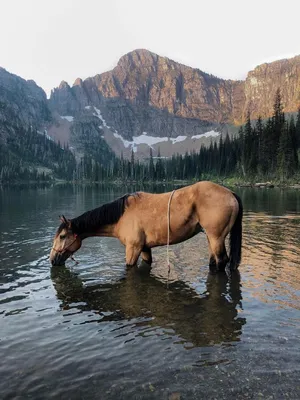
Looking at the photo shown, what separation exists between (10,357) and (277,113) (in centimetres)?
11764

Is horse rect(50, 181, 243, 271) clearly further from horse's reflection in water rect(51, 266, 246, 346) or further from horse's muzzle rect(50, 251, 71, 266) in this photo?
horse's reflection in water rect(51, 266, 246, 346)

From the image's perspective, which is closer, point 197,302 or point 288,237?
point 197,302

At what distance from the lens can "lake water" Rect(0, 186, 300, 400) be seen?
495cm

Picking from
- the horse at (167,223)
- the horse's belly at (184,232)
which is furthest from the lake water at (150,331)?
the horse's belly at (184,232)

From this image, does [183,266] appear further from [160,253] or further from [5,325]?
[5,325]

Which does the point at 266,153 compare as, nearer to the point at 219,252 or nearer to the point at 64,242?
the point at 219,252

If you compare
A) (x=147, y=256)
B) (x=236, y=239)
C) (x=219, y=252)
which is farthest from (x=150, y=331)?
(x=147, y=256)

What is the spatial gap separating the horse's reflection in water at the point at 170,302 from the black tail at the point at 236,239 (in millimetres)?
360

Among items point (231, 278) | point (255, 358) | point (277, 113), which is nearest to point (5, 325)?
point (255, 358)

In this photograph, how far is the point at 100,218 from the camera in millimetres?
11547

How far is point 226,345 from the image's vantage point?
612cm

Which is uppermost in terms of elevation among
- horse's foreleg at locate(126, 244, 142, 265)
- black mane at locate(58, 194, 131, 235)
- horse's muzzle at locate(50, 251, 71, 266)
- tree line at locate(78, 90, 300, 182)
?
tree line at locate(78, 90, 300, 182)

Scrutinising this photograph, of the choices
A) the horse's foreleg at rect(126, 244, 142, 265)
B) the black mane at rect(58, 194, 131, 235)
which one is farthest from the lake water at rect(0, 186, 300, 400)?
the black mane at rect(58, 194, 131, 235)

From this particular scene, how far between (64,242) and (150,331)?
5920 millimetres
